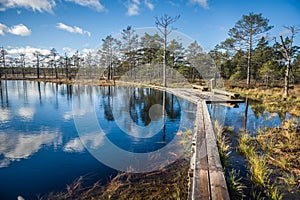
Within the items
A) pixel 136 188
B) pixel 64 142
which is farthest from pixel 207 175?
pixel 64 142

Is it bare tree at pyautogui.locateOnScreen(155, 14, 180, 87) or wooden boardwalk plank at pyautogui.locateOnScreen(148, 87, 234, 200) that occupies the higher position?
bare tree at pyautogui.locateOnScreen(155, 14, 180, 87)

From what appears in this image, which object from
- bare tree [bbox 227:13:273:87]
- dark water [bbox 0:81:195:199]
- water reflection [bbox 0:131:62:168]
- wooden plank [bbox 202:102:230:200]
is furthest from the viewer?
bare tree [bbox 227:13:273:87]

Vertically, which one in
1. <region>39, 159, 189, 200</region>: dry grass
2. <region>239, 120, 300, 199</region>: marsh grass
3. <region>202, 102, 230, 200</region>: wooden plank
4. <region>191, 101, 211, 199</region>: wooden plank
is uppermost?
<region>202, 102, 230, 200</region>: wooden plank

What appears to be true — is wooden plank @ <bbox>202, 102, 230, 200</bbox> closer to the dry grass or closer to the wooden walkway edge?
the wooden walkway edge

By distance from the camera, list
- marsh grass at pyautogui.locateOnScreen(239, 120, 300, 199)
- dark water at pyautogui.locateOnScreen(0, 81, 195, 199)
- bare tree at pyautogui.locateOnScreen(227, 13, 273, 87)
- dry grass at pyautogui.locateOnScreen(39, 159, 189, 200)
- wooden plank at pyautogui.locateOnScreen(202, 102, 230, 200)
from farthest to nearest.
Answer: bare tree at pyautogui.locateOnScreen(227, 13, 273, 87)
dark water at pyautogui.locateOnScreen(0, 81, 195, 199)
dry grass at pyautogui.locateOnScreen(39, 159, 189, 200)
marsh grass at pyautogui.locateOnScreen(239, 120, 300, 199)
wooden plank at pyautogui.locateOnScreen(202, 102, 230, 200)

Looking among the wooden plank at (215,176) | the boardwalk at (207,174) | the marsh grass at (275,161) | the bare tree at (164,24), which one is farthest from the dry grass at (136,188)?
the bare tree at (164,24)

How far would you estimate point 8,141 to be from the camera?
592cm

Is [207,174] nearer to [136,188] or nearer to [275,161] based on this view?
[136,188]

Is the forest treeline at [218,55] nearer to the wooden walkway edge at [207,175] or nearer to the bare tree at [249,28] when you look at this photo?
the bare tree at [249,28]

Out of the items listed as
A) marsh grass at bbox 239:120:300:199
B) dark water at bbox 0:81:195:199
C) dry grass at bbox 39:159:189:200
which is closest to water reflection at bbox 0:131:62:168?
dark water at bbox 0:81:195:199

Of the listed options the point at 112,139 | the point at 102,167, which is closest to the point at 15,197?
the point at 102,167

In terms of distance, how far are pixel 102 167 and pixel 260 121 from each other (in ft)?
21.5

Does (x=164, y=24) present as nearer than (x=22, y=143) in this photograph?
No

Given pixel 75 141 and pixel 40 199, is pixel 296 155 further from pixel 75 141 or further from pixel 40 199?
pixel 75 141
